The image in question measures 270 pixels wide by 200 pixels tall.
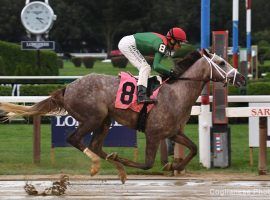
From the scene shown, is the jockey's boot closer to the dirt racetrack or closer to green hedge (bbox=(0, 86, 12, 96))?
the dirt racetrack

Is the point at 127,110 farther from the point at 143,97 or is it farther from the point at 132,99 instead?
the point at 143,97

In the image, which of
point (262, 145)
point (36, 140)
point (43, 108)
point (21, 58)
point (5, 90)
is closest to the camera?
point (43, 108)

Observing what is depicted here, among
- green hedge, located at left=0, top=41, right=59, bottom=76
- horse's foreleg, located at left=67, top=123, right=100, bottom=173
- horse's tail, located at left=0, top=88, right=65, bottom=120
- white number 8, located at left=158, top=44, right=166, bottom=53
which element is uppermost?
green hedge, located at left=0, top=41, right=59, bottom=76

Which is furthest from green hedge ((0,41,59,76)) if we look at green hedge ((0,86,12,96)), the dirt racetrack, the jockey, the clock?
the jockey

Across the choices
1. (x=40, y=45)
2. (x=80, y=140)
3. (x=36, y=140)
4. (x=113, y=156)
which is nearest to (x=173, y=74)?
(x=113, y=156)

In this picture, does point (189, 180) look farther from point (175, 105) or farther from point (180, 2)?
point (180, 2)

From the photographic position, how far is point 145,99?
366 inches

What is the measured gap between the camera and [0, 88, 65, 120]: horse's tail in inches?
380

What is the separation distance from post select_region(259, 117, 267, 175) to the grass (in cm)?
44

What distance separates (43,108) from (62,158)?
123 inches

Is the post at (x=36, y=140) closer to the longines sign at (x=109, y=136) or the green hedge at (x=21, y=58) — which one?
the longines sign at (x=109, y=136)

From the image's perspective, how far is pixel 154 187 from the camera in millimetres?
9617

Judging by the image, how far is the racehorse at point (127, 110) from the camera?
30.7 ft

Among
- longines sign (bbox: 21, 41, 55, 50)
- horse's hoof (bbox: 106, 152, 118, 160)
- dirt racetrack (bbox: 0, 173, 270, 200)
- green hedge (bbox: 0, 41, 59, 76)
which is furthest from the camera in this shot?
green hedge (bbox: 0, 41, 59, 76)
